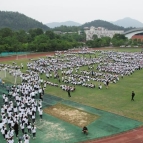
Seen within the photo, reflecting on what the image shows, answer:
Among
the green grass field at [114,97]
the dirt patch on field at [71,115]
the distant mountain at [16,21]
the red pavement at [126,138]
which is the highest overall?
the distant mountain at [16,21]

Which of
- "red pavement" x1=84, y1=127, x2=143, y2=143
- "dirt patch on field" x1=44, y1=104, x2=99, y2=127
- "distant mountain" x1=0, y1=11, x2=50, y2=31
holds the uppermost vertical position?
"distant mountain" x1=0, y1=11, x2=50, y2=31

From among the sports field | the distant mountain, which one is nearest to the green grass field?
the sports field

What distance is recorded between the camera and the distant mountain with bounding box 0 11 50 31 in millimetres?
141525

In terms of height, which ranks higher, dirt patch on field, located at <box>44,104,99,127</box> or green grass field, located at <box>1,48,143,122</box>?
green grass field, located at <box>1,48,143,122</box>

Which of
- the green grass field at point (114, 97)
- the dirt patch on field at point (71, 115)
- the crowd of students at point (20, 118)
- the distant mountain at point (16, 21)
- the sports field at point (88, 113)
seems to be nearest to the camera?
the crowd of students at point (20, 118)

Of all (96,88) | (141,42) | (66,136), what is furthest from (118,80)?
(141,42)

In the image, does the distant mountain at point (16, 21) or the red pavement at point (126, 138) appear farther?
the distant mountain at point (16, 21)

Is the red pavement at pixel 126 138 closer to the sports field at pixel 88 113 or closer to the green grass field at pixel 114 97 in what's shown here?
the sports field at pixel 88 113

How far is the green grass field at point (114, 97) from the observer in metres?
18.7

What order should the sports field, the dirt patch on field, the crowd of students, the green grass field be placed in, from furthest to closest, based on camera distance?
the green grass field < the dirt patch on field < the sports field < the crowd of students

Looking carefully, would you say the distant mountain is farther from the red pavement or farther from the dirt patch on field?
the red pavement

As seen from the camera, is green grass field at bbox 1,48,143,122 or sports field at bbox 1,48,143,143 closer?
sports field at bbox 1,48,143,143

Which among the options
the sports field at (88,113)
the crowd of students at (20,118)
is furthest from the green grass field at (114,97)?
the crowd of students at (20,118)

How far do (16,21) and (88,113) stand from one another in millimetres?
139884
